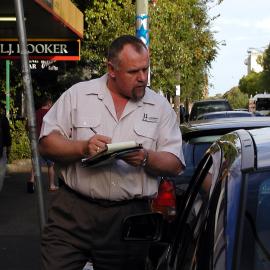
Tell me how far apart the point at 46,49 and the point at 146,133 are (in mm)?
11332

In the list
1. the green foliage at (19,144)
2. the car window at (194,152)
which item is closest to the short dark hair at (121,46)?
the car window at (194,152)

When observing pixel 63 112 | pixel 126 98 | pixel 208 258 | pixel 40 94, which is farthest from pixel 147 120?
pixel 40 94

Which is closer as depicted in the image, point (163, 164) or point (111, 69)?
point (163, 164)

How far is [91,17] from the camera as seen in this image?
19.9 metres

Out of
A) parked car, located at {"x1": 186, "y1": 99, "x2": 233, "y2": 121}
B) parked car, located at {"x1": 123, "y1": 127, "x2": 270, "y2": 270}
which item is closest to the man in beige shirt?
parked car, located at {"x1": 123, "y1": 127, "x2": 270, "y2": 270}

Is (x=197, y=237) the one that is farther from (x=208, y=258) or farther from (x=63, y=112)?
(x=63, y=112)

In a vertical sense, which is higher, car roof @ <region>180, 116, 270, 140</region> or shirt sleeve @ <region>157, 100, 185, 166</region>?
shirt sleeve @ <region>157, 100, 185, 166</region>

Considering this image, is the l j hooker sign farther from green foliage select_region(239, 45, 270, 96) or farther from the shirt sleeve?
green foliage select_region(239, 45, 270, 96)

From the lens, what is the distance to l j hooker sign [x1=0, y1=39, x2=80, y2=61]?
589 inches

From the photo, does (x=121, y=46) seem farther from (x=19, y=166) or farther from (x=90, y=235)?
(x=19, y=166)

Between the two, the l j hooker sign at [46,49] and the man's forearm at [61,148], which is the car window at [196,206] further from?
the l j hooker sign at [46,49]

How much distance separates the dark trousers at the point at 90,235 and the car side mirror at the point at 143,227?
0.79ft

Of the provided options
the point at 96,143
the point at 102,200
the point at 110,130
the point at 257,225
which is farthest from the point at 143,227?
the point at 257,225

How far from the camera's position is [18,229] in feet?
32.7
